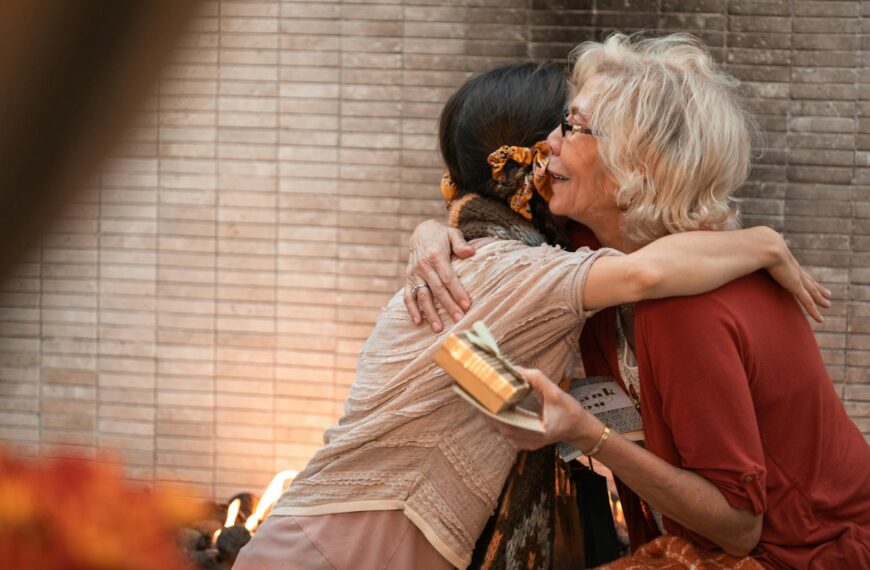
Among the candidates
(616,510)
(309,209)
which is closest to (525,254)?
(309,209)

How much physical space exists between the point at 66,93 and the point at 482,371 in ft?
4.09


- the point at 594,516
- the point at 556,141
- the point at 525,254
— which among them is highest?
the point at 556,141

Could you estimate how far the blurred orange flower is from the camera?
378 millimetres

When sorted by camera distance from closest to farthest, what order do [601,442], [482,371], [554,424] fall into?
[482,371]
[554,424]
[601,442]

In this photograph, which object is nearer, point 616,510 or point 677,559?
point 677,559

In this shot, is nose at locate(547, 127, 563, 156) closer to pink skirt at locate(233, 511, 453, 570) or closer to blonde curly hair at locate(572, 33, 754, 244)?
blonde curly hair at locate(572, 33, 754, 244)

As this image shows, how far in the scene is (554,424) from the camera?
5.78ft

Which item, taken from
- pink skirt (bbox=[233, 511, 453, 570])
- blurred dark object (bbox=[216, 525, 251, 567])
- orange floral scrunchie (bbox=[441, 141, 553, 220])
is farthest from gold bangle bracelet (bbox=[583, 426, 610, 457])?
blurred dark object (bbox=[216, 525, 251, 567])

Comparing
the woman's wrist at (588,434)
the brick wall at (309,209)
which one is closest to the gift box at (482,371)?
the woman's wrist at (588,434)

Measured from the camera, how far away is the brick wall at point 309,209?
352cm

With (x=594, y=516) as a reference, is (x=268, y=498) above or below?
below

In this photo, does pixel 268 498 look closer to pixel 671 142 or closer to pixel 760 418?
pixel 760 418

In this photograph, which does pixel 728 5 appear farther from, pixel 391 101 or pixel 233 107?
pixel 233 107

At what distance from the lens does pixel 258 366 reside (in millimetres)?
3912
